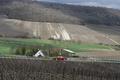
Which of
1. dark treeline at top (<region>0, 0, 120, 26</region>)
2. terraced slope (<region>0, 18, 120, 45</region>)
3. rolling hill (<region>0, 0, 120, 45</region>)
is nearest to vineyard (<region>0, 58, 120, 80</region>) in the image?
rolling hill (<region>0, 0, 120, 45</region>)

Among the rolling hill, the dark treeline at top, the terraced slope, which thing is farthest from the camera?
the dark treeline at top

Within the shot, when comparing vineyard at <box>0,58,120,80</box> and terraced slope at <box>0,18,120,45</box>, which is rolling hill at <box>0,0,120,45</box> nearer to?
terraced slope at <box>0,18,120,45</box>

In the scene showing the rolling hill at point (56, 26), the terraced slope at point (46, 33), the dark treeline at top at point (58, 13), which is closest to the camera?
the terraced slope at point (46, 33)

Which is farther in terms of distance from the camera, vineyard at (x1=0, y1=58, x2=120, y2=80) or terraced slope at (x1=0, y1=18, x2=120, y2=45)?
terraced slope at (x1=0, y1=18, x2=120, y2=45)

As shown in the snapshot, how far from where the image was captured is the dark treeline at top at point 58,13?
135125mm

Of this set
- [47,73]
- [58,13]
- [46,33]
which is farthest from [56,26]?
[47,73]

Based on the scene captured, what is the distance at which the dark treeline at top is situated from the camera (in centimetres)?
13512

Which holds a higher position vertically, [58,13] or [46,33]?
[58,13]

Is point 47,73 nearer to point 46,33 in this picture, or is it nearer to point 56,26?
point 46,33

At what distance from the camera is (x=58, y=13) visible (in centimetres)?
16000

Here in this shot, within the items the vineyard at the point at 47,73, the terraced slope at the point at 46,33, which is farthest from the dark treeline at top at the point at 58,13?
the vineyard at the point at 47,73

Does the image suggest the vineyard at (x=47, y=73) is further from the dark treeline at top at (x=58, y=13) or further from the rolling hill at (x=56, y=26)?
the dark treeline at top at (x=58, y=13)

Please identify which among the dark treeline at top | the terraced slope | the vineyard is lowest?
the vineyard

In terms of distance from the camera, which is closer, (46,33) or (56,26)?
(46,33)
